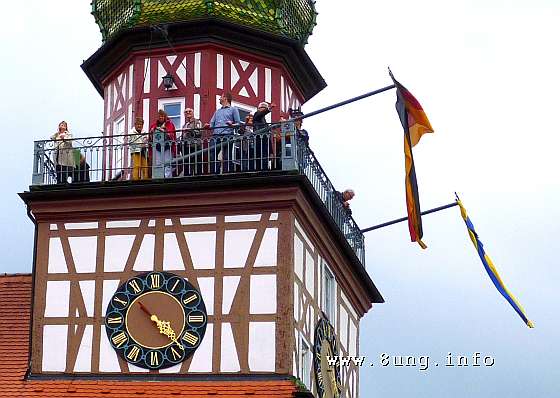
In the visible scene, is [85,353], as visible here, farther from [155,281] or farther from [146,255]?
[146,255]

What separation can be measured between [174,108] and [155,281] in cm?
363

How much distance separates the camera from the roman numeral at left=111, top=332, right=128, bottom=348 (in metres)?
30.8

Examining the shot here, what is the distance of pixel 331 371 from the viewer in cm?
3291

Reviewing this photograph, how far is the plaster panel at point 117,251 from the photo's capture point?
31.3 m

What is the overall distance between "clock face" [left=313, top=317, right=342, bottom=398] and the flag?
134 inches

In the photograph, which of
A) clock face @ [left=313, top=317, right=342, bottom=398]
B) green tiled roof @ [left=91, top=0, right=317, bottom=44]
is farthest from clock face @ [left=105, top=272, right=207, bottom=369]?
green tiled roof @ [left=91, top=0, right=317, bottom=44]

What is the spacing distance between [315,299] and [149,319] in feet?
9.38

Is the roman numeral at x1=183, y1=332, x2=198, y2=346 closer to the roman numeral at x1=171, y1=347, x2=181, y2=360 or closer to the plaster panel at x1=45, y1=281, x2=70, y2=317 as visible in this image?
the roman numeral at x1=171, y1=347, x2=181, y2=360

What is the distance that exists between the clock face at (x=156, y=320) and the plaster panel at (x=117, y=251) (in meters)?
0.37

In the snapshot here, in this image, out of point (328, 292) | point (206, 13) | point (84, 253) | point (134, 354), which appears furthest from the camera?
point (206, 13)

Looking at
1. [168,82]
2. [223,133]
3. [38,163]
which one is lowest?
[38,163]

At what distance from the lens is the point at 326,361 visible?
3262 centimetres

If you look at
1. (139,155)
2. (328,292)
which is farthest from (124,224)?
(328,292)

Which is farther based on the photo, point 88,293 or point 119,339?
point 88,293
